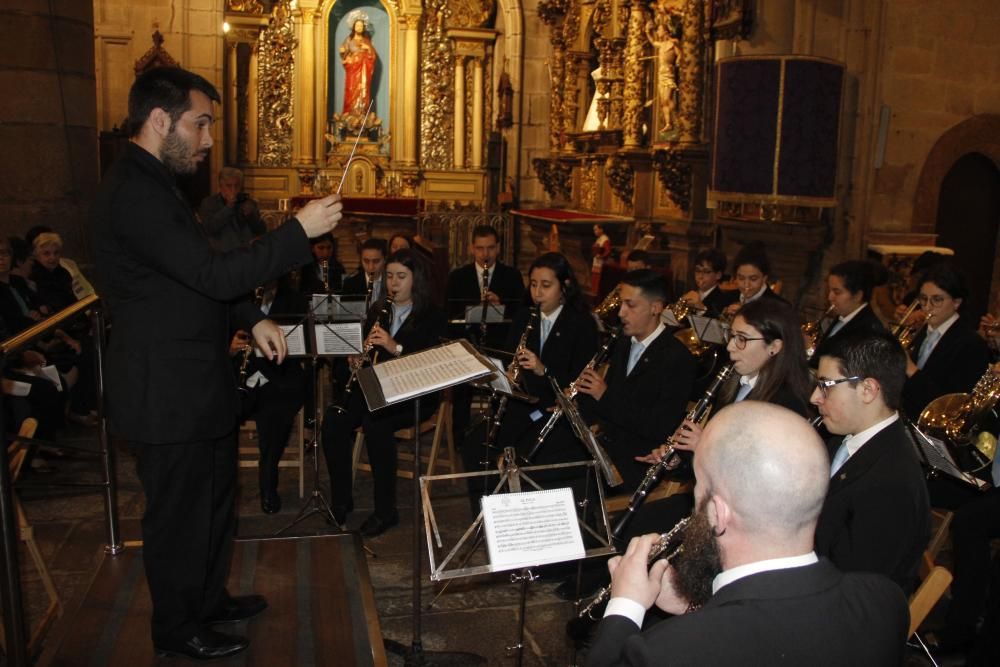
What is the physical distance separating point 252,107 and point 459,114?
322 centimetres

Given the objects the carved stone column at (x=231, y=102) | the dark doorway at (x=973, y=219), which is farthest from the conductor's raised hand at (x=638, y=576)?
the carved stone column at (x=231, y=102)

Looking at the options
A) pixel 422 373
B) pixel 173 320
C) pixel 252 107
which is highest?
pixel 252 107

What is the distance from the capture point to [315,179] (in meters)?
14.3

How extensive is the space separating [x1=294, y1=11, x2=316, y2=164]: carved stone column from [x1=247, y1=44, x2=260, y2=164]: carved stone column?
64 centimetres

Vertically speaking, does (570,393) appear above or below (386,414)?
above

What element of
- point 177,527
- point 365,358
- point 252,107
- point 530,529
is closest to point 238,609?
point 177,527

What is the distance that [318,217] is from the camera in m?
2.64

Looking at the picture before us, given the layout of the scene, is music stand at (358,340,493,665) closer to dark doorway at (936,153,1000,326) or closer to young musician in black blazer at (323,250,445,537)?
young musician in black blazer at (323,250,445,537)

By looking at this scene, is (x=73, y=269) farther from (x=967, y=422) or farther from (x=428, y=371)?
(x=967, y=422)

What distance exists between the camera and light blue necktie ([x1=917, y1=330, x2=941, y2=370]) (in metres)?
4.83

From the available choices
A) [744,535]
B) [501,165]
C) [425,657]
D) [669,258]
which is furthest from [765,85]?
[501,165]

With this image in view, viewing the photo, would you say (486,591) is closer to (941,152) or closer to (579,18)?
(941,152)

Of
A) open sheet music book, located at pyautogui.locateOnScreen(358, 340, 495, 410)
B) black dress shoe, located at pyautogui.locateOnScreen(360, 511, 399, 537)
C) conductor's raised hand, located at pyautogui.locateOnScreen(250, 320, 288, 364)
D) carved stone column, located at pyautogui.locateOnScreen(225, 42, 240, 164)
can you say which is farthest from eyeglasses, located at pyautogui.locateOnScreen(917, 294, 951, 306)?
carved stone column, located at pyautogui.locateOnScreen(225, 42, 240, 164)

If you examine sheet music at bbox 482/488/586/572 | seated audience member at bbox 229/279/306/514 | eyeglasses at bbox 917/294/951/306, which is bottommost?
seated audience member at bbox 229/279/306/514
